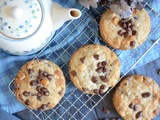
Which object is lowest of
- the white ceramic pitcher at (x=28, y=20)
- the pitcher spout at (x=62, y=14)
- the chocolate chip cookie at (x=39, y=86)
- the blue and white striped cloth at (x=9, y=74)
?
the blue and white striped cloth at (x=9, y=74)

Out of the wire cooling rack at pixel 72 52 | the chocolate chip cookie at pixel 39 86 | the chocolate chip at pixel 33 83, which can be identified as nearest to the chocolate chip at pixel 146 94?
the wire cooling rack at pixel 72 52

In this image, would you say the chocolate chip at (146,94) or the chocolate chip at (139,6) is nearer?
the chocolate chip at (139,6)

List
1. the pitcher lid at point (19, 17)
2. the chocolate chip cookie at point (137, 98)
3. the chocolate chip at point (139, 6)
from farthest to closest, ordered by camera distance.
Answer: the chocolate chip cookie at point (137, 98) < the chocolate chip at point (139, 6) < the pitcher lid at point (19, 17)

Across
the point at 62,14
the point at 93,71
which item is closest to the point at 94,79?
the point at 93,71

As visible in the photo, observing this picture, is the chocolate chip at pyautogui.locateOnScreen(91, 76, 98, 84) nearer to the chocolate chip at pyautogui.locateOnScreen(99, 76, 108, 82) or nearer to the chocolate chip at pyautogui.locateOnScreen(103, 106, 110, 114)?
the chocolate chip at pyautogui.locateOnScreen(99, 76, 108, 82)

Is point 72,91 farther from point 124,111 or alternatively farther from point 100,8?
point 100,8

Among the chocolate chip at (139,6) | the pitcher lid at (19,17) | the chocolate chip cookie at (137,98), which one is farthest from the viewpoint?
the chocolate chip cookie at (137,98)

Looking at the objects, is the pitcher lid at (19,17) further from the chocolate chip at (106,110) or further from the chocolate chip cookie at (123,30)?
the chocolate chip at (106,110)
